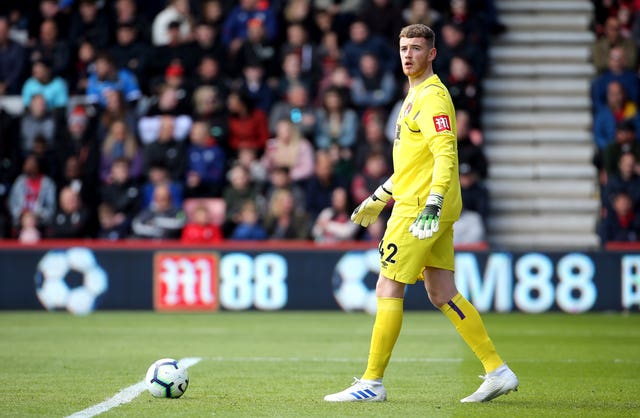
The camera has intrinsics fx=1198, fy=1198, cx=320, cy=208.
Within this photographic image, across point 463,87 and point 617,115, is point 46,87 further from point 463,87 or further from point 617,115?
point 617,115

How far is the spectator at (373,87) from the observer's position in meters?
17.4

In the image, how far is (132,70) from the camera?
18375 mm

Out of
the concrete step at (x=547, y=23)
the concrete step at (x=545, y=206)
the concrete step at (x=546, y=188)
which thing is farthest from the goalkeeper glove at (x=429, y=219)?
the concrete step at (x=547, y=23)

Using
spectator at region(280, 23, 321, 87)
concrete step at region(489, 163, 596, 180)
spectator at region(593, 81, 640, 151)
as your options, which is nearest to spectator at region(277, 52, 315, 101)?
spectator at region(280, 23, 321, 87)

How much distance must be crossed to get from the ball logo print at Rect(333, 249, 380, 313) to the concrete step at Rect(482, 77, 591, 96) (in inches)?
201

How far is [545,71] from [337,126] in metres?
4.14

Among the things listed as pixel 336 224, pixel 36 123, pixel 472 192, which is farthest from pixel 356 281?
pixel 36 123

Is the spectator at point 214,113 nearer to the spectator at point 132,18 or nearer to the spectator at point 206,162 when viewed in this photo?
the spectator at point 206,162

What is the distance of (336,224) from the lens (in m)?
15.9

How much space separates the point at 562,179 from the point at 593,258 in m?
3.32

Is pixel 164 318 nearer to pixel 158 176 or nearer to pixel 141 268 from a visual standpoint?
pixel 141 268

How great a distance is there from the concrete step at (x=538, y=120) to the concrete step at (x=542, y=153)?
14.2 inches

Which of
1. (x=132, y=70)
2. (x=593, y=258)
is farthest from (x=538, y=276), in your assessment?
(x=132, y=70)

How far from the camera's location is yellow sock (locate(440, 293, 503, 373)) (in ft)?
23.7
